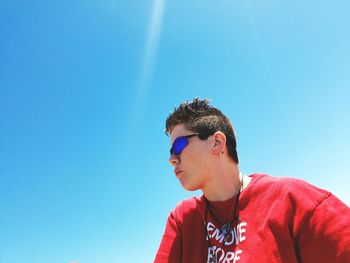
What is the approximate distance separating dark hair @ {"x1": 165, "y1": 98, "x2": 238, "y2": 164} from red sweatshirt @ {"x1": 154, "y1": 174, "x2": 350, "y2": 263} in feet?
2.19

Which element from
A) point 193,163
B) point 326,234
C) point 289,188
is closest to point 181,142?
point 193,163

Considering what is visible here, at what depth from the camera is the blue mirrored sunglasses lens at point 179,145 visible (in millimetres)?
4052

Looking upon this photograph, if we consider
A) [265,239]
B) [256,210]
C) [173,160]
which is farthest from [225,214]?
[173,160]

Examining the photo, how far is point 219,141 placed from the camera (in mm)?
4102

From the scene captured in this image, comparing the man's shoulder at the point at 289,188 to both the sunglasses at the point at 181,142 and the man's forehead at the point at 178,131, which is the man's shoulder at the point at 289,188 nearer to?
the sunglasses at the point at 181,142

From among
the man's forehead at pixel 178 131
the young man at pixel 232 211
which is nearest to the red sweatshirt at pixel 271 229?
the young man at pixel 232 211

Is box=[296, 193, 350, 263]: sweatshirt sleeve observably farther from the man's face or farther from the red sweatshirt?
the man's face

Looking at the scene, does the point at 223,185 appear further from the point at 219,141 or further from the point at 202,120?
the point at 202,120

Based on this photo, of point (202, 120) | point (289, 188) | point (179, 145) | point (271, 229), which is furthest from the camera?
point (202, 120)

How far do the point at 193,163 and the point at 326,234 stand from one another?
1.65 meters

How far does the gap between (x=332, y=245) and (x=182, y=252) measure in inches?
66.9

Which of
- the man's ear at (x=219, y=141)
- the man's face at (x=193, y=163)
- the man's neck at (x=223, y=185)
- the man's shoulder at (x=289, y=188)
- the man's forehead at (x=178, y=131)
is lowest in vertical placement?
the man's shoulder at (x=289, y=188)

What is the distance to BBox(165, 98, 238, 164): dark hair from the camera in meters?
4.18

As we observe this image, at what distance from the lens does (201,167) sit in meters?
3.87
